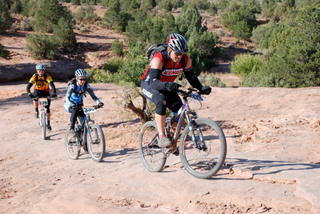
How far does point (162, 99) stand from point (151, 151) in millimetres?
1115

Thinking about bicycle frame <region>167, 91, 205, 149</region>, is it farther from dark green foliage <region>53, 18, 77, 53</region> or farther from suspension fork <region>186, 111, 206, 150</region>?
dark green foliage <region>53, 18, 77, 53</region>

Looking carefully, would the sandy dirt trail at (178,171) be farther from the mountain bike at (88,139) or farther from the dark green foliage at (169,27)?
the dark green foliage at (169,27)

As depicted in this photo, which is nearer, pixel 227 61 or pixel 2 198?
pixel 2 198

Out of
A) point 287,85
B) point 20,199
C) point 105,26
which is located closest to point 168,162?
point 20,199

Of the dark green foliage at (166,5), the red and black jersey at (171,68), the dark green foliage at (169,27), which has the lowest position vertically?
the red and black jersey at (171,68)

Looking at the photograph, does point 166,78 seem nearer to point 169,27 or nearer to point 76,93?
point 76,93

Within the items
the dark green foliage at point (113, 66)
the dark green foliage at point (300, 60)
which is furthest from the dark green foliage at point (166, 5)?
the dark green foliage at point (300, 60)

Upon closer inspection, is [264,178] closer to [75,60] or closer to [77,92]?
[77,92]

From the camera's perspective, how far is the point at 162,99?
4.38 m

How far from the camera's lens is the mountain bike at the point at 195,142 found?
410cm

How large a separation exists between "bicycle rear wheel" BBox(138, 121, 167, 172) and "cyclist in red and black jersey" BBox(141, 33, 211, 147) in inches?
14.8

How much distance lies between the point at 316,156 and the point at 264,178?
1946 mm

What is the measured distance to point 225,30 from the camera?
139ft

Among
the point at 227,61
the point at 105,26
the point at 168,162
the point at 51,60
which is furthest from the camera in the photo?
the point at 105,26
